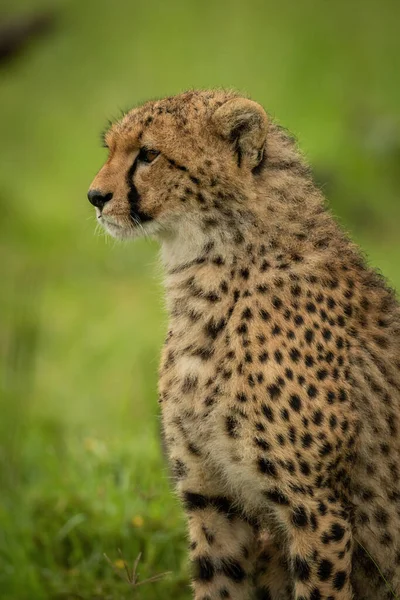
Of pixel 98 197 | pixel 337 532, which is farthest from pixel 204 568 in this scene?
pixel 98 197

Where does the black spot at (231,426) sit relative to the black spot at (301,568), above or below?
above

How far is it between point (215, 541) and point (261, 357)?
0.59m

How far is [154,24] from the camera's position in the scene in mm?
12508

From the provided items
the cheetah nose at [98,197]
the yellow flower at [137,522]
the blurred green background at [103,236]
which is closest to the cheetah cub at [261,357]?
the cheetah nose at [98,197]

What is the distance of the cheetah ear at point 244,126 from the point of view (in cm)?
361

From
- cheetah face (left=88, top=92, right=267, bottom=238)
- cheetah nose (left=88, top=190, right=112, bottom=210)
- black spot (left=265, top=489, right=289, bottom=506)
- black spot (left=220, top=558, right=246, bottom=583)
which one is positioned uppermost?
cheetah face (left=88, top=92, right=267, bottom=238)

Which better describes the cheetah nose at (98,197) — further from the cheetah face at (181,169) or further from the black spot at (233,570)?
the black spot at (233,570)

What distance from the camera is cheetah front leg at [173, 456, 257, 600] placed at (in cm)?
374

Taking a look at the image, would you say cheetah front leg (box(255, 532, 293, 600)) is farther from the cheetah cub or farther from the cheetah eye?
the cheetah eye

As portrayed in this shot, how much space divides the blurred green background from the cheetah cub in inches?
16.0

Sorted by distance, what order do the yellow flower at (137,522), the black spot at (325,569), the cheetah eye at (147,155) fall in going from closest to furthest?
the black spot at (325,569) < the cheetah eye at (147,155) < the yellow flower at (137,522)

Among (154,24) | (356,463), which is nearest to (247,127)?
(356,463)

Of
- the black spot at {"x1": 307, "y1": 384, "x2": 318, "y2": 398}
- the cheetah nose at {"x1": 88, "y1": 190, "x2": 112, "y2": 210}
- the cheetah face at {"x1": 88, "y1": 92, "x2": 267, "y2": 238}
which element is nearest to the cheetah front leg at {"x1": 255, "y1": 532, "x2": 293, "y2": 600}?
the black spot at {"x1": 307, "y1": 384, "x2": 318, "y2": 398}

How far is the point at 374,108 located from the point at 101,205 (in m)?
7.10
